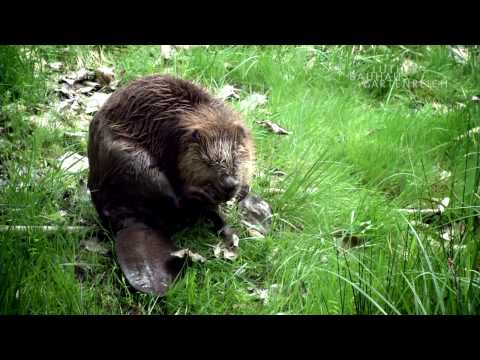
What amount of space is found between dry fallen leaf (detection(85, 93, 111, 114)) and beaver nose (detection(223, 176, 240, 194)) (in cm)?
173

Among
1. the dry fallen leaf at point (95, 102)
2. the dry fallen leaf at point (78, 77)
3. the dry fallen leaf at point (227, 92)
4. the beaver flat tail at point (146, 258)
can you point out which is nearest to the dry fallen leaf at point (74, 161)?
the dry fallen leaf at point (95, 102)

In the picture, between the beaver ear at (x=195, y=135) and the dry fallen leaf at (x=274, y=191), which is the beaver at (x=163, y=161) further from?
the dry fallen leaf at (x=274, y=191)

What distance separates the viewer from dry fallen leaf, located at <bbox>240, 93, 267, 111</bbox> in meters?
4.16

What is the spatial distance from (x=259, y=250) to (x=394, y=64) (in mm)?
2922

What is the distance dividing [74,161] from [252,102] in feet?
4.66

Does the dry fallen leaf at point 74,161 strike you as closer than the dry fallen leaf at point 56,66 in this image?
Yes

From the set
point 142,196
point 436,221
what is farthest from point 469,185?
point 142,196

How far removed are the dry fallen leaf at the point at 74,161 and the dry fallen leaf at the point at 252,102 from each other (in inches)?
47.4

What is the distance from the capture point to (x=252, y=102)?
4277 mm

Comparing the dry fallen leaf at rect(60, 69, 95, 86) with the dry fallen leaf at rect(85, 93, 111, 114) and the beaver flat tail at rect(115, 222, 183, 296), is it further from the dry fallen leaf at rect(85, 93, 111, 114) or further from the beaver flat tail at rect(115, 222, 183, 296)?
the beaver flat tail at rect(115, 222, 183, 296)

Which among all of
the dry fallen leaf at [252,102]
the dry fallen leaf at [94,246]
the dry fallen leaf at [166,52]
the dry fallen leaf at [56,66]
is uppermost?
the dry fallen leaf at [166,52]

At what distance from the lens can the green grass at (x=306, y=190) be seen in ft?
7.02

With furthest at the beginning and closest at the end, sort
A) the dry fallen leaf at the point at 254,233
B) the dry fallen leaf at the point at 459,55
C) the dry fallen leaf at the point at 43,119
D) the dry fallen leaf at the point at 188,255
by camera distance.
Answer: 1. the dry fallen leaf at the point at 459,55
2. the dry fallen leaf at the point at 43,119
3. the dry fallen leaf at the point at 254,233
4. the dry fallen leaf at the point at 188,255

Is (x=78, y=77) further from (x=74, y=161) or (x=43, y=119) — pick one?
(x=74, y=161)
